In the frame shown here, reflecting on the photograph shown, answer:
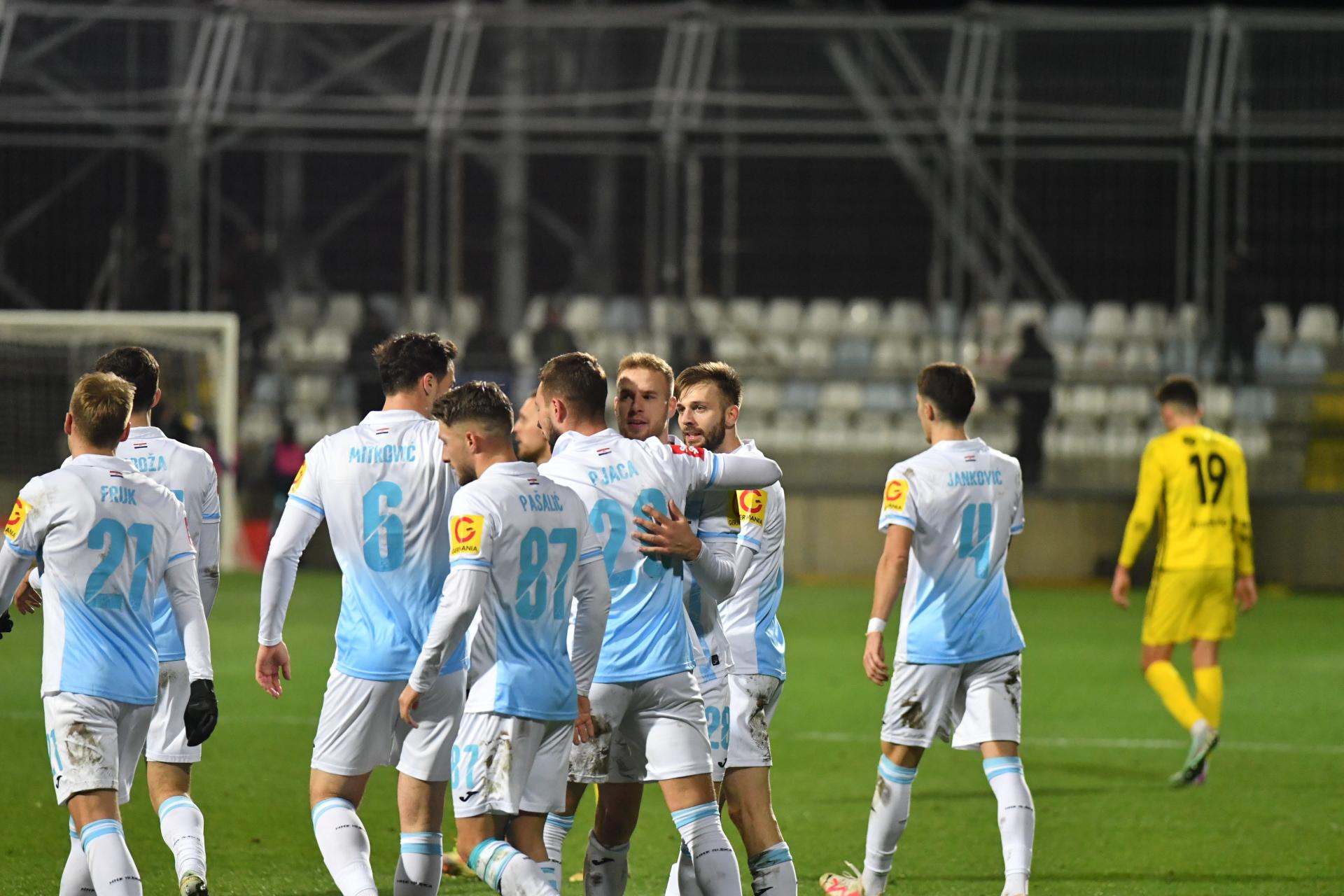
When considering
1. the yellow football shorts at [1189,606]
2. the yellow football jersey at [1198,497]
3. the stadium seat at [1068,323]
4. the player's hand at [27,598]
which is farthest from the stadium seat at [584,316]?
the player's hand at [27,598]

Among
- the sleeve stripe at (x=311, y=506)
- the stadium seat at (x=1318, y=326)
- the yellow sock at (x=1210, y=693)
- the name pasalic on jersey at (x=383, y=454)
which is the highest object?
the stadium seat at (x=1318, y=326)

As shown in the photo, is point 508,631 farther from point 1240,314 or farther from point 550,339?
point 1240,314

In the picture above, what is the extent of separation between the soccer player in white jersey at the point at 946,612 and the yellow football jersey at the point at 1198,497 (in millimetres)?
3612

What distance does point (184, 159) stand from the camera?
1975 centimetres

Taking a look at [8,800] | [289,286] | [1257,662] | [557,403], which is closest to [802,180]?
[289,286]

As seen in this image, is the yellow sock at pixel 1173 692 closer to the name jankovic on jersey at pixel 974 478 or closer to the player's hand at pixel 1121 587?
the player's hand at pixel 1121 587

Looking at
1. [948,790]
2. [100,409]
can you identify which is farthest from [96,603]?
[948,790]

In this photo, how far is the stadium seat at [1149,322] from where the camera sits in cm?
1948

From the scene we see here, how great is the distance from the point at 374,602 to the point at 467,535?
85 centimetres

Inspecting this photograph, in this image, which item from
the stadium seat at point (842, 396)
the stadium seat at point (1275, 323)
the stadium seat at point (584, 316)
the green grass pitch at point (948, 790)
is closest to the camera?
the green grass pitch at point (948, 790)

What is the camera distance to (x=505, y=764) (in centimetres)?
498

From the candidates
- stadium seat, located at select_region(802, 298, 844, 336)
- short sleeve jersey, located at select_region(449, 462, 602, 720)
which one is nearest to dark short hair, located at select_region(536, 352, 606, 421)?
Result: short sleeve jersey, located at select_region(449, 462, 602, 720)

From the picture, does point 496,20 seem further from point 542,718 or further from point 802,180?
point 542,718

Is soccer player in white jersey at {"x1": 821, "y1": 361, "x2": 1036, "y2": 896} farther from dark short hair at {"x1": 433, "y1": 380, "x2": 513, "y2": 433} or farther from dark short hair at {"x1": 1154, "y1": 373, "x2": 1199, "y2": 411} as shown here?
dark short hair at {"x1": 1154, "y1": 373, "x2": 1199, "y2": 411}
